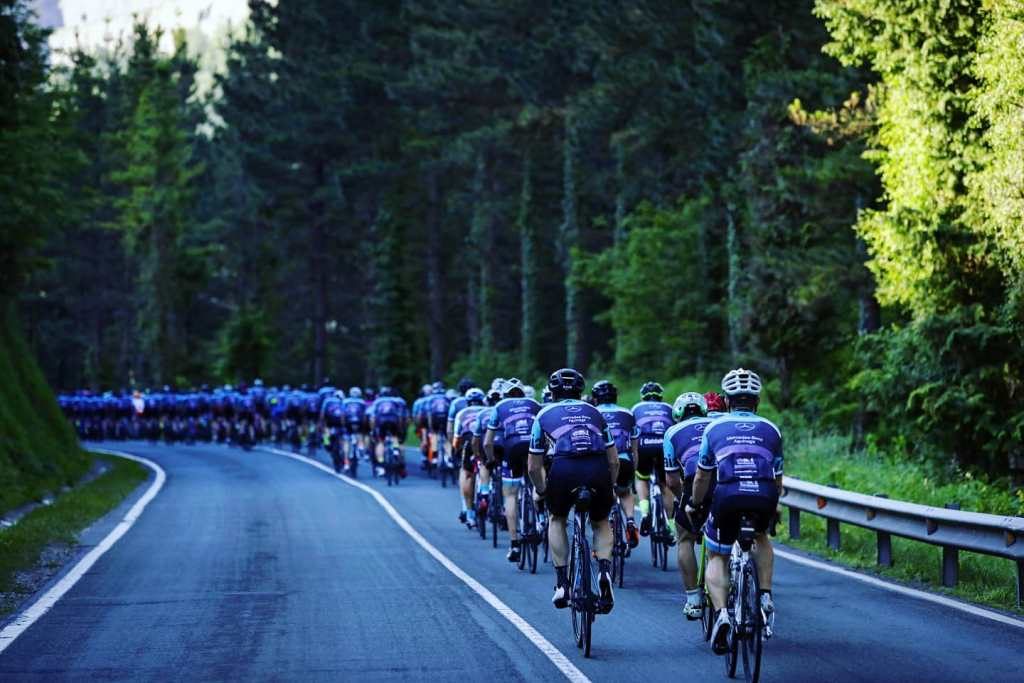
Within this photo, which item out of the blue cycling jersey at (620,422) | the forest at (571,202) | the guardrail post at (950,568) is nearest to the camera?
the guardrail post at (950,568)

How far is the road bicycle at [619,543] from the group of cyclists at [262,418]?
15601 millimetres

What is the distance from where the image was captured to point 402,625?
12.7 metres

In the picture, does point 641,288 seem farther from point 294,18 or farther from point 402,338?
point 294,18

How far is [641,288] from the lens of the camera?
150 ft

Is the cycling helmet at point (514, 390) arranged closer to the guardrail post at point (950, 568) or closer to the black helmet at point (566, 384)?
the guardrail post at point (950, 568)

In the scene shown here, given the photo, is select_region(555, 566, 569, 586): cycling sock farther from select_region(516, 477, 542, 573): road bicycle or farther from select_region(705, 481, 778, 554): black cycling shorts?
select_region(516, 477, 542, 573): road bicycle

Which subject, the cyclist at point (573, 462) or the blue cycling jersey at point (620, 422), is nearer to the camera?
the cyclist at point (573, 462)

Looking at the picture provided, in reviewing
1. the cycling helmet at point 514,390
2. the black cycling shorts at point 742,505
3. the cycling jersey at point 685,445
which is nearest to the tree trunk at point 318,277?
the cycling helmet at point 514,390

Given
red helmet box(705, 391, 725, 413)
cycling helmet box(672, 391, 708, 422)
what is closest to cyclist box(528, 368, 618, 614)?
red helmet box(705, 391, 725, 413)

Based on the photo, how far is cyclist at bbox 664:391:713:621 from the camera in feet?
37.8

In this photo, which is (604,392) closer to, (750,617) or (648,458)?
(648,458)

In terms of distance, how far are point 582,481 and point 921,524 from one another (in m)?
5.42

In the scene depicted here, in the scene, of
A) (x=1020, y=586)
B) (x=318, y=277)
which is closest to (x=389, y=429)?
(x=1020, y=586)

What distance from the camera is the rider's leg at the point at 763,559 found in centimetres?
1005
